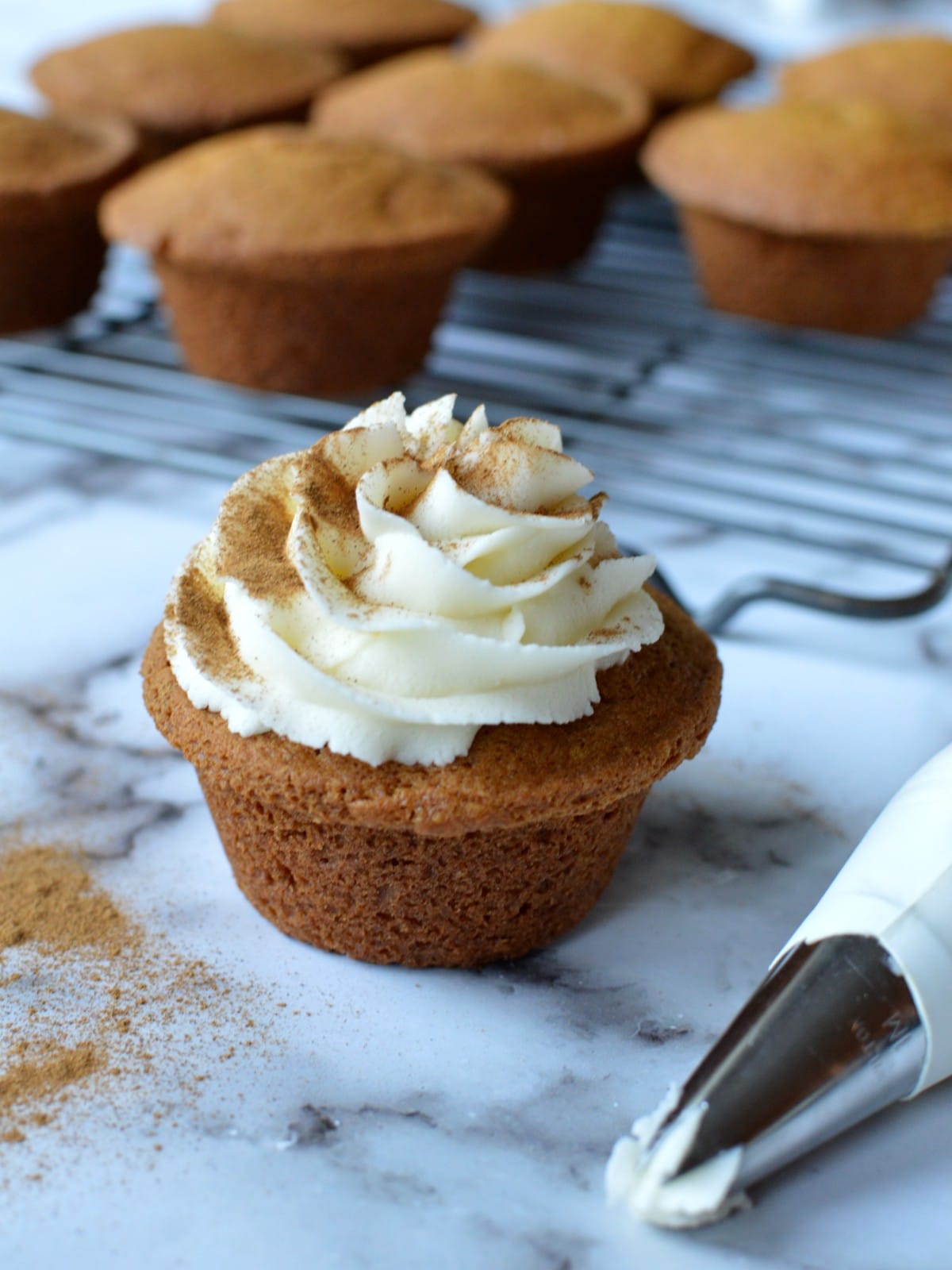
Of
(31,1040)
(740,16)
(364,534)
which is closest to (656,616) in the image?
(364,534)

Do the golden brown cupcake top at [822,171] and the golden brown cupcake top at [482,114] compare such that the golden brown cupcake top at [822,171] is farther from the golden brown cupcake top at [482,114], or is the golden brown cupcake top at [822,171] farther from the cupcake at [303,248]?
the cupcake at [303,248]

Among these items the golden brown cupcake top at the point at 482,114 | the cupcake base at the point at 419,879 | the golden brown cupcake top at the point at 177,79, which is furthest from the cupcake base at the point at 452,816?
the golden brown cupcake top at the point at 177,79

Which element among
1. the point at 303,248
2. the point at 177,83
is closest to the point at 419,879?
the point at 303,248

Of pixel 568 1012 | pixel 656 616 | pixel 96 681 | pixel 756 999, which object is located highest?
pixel 656 616

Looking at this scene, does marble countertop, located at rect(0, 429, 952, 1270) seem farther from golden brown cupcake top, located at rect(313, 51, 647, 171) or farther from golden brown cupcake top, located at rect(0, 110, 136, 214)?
golden brown cupcake top, located at rect(313, 51, 647, 171)

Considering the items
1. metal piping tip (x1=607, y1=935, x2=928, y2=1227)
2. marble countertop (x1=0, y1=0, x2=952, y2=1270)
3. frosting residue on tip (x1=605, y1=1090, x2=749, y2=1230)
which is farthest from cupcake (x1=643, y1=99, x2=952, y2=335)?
frosting residue on tip (x1=605, y1=1090, x2=749, y2=1230)

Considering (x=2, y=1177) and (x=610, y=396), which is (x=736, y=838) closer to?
(x=2, y=1177)

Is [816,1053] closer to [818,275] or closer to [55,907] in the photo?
[55,907]
